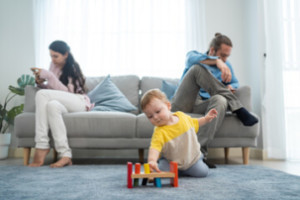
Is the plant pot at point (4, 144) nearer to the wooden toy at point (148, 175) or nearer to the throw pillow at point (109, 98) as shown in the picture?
the throw pillow at point (109, 98)

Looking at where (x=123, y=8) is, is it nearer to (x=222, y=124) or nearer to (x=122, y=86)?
(x=122, y=86)

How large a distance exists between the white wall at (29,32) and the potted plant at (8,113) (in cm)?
25

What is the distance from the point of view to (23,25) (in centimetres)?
362

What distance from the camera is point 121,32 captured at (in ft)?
11.9

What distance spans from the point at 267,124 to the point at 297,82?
0.46 meters

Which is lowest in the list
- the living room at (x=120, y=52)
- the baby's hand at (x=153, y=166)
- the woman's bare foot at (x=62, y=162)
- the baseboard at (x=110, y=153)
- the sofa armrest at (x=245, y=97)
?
the baseboard at (x=110, y=153)

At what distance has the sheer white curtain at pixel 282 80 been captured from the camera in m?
2.80

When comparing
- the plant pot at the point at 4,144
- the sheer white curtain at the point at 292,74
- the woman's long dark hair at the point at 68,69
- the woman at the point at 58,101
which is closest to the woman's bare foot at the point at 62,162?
the woman at the point at 58,101

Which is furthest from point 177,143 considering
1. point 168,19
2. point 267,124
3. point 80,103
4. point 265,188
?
point 168,19

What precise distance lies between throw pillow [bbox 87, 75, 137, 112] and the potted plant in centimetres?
82

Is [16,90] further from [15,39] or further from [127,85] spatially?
[127,85]

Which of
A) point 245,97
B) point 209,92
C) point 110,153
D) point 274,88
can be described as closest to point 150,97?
point 209,92

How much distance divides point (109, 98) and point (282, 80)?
5.24 feet

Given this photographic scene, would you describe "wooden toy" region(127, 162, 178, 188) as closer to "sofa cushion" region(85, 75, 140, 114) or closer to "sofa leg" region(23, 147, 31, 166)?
"sofa leg" region(23, 147, 31, 166)
